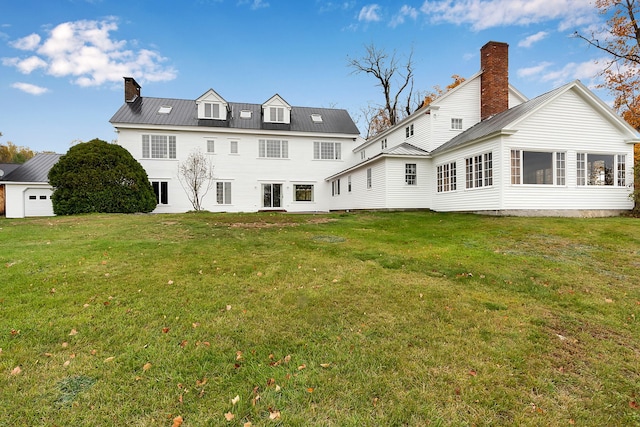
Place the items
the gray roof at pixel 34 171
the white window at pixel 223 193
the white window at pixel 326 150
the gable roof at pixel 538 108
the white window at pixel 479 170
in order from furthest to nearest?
1. the white window at pixel 326 150
2. the white window at pixel 223 193
3. the gray roof at pixel 34 171
4. the white window at pixel 479 170
5. the gable roof at pixel 538 108

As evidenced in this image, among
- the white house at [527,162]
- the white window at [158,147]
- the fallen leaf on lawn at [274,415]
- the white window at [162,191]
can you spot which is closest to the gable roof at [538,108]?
the white house at [527,162]

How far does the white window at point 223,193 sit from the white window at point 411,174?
12721 millimetres

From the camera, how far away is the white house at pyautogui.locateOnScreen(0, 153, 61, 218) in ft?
72.9

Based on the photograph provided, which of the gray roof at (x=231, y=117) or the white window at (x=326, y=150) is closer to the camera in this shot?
the gray roof at (x=231, y=117)

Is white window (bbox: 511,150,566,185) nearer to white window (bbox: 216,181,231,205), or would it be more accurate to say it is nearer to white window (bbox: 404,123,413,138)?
white window (bbox: 404,123,413,138)

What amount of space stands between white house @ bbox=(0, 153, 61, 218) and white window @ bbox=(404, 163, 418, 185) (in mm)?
23808

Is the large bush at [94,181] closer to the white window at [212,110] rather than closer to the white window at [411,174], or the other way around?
the white window at [212,110]

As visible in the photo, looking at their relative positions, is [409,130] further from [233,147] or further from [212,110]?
[212,110]

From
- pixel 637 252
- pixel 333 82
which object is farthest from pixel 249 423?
pixel 333 82

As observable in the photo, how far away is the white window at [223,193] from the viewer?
906 inches

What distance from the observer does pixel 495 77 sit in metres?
17.5

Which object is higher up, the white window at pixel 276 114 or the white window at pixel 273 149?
the white window at pixel 276 114

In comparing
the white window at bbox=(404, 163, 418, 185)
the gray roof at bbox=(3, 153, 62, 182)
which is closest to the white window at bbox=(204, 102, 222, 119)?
the gray roof at bbox=(3, 153, 62, 182)

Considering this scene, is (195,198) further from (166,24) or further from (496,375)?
(496,375)
